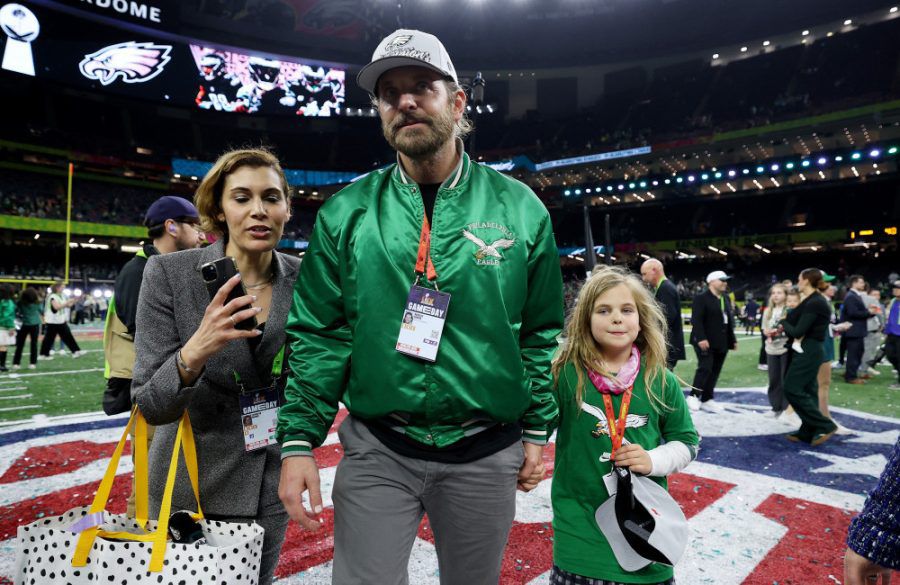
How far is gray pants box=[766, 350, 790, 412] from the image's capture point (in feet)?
22.3

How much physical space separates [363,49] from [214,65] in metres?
12.1

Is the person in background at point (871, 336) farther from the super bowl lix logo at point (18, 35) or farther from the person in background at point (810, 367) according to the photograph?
the super bowl lix logo at point (18, 35)

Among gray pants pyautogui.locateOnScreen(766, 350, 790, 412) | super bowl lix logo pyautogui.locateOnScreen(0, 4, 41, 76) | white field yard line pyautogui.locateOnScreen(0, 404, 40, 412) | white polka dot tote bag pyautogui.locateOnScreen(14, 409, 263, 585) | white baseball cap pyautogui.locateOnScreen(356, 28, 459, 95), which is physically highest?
super bowl lix logo pyautogui.locateOnScreen(0, 4, 41, 76)

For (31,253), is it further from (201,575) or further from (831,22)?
(831,22)

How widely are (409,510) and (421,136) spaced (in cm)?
120

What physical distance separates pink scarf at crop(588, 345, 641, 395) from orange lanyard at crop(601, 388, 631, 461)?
0.9 inches

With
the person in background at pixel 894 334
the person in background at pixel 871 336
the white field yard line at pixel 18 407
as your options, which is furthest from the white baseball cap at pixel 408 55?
the person in background at pixel 871 336

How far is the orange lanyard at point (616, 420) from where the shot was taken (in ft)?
6.82

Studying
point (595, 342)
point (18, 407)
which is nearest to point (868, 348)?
point (595, 342)

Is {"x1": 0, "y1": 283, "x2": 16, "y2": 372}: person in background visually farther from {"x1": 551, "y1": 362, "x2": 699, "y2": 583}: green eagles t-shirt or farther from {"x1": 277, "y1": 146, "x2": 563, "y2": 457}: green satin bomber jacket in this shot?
{"x1": 551, "y1": 362, "x2": 699, "y2": 583}: green eagles t-shirt

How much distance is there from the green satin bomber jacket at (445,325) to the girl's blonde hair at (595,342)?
1.71ft

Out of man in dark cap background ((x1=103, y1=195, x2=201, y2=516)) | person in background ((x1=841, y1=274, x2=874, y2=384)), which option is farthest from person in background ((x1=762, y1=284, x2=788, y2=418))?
man in dark cap background ((x1=103, y1=195, x2=201, y2=516))

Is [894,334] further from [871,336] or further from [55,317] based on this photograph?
[55,317]

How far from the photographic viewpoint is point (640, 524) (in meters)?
1.87
